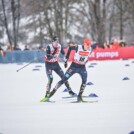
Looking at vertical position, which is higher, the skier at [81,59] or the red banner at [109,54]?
the skier at [81,59]

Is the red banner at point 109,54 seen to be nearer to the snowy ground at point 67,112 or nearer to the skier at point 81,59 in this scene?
the snowy ground at point 67,112

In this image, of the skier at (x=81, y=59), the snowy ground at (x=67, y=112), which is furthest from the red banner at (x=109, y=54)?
the skier at (x=81, y=59)

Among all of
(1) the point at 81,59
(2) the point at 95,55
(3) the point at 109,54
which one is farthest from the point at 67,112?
(3) the point at 109,54

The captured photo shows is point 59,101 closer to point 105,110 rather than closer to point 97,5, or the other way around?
point 105,110

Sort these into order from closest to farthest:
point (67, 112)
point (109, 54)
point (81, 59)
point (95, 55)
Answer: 1. point (67, 112)
2. point (81, 59)
3. point (95, 55)
4. point (109, 54)

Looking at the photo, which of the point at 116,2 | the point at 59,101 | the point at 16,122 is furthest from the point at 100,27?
the point at 16,122

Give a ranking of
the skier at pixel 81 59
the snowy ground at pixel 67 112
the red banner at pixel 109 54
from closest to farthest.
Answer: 1. the snowy ground at pixel 67 112
2. the skier at pixel 81 59
3. the red banner at pixel 109 54

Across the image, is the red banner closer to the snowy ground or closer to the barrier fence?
the barrier fence

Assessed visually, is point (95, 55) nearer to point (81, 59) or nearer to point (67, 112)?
point (81, 59)

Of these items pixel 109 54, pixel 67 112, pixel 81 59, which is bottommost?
pixel 109 54

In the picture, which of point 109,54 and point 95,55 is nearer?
point 95,55

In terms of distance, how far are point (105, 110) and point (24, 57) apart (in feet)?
86.9

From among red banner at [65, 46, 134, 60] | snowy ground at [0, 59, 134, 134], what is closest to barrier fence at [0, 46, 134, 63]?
red banner at [65, 46, 134, 60]

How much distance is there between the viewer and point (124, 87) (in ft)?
60.6
